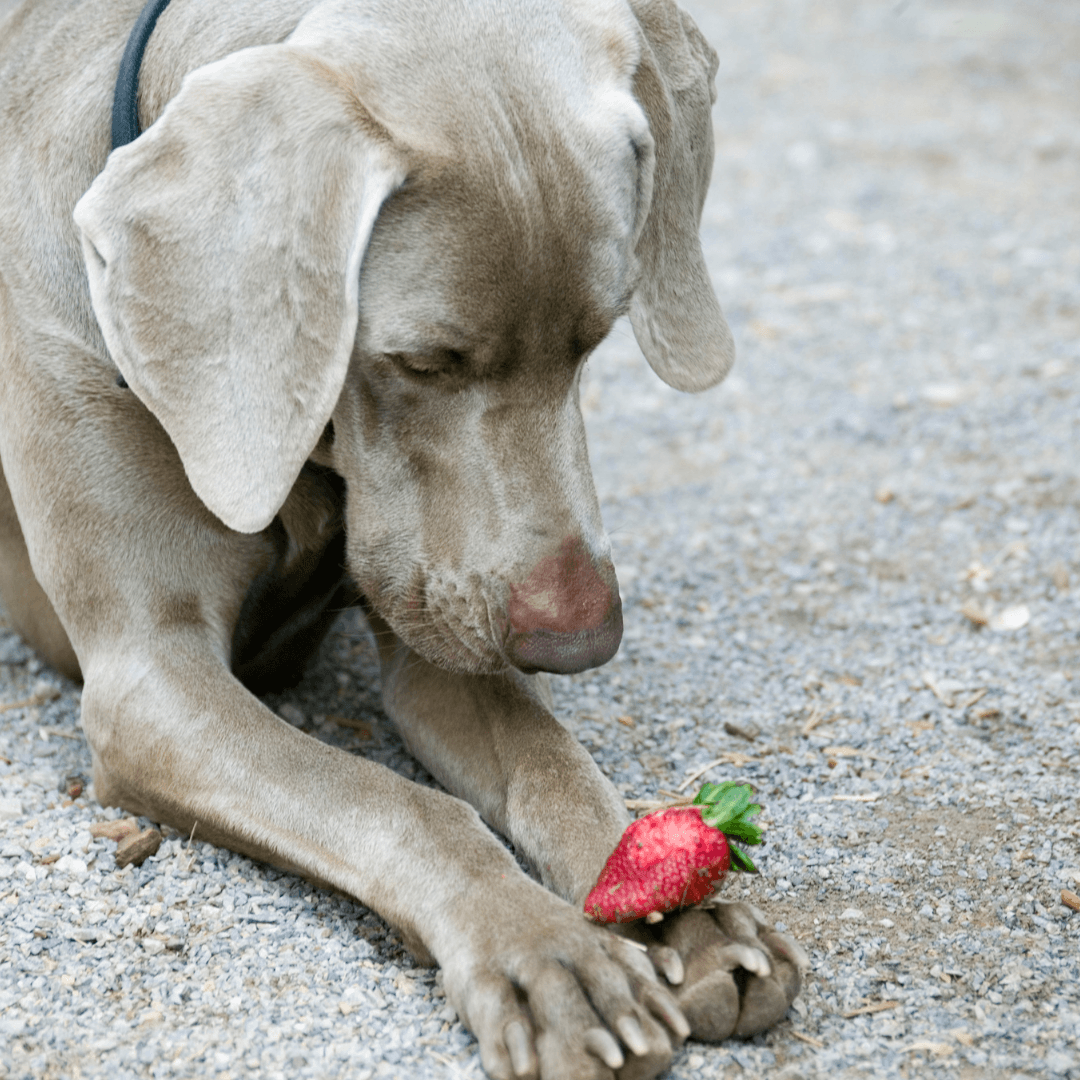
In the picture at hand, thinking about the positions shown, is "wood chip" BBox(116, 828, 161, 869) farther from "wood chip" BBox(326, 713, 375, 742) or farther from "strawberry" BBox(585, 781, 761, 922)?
"strawberry" BBox(585, 781, 761, 922)

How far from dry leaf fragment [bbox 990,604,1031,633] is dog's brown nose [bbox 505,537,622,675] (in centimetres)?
147

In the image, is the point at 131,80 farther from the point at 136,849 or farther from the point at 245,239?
the point at 136,849

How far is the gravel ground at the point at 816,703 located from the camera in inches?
75.8

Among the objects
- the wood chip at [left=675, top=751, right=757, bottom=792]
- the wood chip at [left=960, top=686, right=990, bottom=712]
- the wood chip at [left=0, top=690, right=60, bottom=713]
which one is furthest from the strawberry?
the wood chip at [left=0, top=690, right=60, bottom=713]

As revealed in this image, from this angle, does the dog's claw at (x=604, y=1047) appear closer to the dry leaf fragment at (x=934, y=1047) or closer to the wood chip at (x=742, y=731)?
the dry leaf fragment at (x=934, y=1047)

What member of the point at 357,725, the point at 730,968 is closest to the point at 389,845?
the point at 730,968

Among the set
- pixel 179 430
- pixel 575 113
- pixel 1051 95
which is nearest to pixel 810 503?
pixel 575 113

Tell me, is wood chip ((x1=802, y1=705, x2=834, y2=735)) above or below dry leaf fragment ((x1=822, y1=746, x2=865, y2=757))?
below

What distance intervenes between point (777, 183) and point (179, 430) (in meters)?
4.65

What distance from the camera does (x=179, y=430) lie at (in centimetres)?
204

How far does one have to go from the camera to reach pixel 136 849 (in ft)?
7.45

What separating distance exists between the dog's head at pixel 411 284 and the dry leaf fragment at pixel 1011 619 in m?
1.45

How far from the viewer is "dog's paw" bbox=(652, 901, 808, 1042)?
1817mm

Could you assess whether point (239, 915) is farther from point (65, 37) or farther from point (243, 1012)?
point (65, 37)
